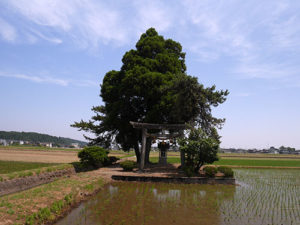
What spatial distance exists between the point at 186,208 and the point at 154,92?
52.0 ft

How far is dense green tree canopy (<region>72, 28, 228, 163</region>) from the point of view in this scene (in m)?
22.0

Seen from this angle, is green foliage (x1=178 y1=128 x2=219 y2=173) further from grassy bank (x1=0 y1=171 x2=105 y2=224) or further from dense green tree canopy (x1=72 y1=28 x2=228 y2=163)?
grassy bank (x1=0 y1=171 x2=105 y2=224)

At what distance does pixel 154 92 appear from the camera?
24.9 meters

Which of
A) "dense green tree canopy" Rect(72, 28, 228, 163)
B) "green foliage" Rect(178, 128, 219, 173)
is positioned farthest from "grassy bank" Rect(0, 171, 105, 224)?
"dense green tree canopy" Rect(72, 28, 228, 163)

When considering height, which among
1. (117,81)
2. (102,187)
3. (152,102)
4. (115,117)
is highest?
(117,81)

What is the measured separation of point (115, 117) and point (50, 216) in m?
18.9

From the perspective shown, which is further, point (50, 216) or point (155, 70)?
point (155, 70)

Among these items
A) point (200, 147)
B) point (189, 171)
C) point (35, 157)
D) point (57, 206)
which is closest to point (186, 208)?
point (57, 206)

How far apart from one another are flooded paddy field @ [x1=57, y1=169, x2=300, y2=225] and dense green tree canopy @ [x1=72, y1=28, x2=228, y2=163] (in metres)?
9.67

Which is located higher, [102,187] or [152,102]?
[152,102]

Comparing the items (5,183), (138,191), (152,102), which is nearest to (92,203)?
(138,191)

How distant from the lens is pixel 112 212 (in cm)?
957

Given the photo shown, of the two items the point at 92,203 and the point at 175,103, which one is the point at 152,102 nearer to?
the point at 175,103

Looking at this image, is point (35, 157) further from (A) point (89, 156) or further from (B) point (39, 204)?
(B) point (39, 204)
